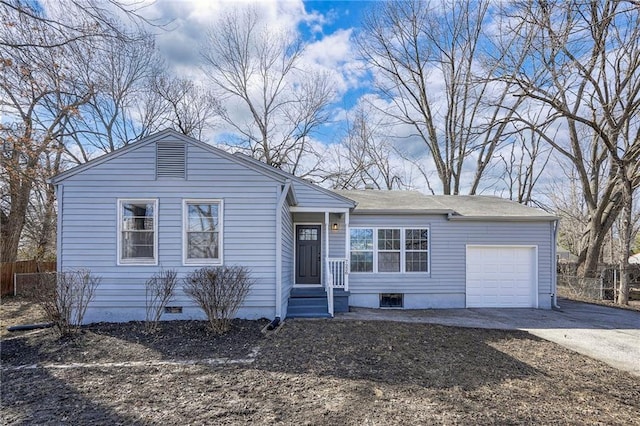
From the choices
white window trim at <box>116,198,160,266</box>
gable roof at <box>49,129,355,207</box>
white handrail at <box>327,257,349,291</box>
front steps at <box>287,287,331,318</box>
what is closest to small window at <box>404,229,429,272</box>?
white handrail at <box>327,257,349,291</box>

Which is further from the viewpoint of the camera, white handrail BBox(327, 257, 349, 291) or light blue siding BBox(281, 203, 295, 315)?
white handrail BBox(327, 257, 349, 291)

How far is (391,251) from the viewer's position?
34.1 ft

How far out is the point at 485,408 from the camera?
12.3 ft

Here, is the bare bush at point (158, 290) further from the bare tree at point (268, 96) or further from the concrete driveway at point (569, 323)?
the bare tree at point (268, 96)

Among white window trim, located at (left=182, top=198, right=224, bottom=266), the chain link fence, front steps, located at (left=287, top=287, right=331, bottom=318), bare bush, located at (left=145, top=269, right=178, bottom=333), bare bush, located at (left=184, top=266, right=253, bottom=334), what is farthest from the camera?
the chain link fence

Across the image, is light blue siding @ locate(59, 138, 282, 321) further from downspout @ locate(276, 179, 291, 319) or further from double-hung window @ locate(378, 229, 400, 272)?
double-hung window @ locate(378, 229, 400, 272)

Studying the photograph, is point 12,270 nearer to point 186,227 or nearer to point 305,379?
point 186,227

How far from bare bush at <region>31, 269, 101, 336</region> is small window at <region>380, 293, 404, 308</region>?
7.24 meters

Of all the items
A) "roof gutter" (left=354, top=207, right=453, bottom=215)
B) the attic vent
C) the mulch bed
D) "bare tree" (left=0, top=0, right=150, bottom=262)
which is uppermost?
"bare tree" (left=0, top=0, right=150, bottom=262)

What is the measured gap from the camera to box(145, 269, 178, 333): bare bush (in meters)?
7.17

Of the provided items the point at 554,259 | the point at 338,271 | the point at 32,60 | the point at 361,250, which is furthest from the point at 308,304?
the point at 32,60

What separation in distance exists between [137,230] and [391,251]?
6640 millimetres

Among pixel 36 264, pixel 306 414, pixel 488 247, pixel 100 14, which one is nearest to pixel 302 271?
pixel 488 247

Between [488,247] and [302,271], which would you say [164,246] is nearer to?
[302,271]
